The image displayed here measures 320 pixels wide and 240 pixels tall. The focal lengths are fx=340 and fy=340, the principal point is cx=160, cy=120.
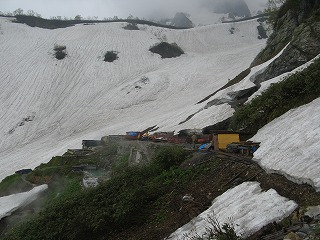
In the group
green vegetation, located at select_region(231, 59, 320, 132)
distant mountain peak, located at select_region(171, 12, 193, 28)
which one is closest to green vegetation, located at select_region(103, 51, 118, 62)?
green vegetation, located at select_region(231, 59, 320, 132)

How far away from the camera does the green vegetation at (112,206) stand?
1007 centimetres

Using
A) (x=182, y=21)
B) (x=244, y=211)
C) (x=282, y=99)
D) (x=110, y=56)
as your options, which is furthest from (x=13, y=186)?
(x=182, y=21)

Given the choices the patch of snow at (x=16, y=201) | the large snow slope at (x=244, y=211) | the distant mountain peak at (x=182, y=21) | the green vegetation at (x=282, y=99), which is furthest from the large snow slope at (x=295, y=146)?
the distant mountain peak at (x=182, y=21)

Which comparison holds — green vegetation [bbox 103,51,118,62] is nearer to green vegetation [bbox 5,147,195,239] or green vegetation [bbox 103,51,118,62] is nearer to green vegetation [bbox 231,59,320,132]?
green vegetation [bbox 231,59,320,132]

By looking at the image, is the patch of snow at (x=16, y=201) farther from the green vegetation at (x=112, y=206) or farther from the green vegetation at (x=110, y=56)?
the green vegetation at (x=110, y=56)

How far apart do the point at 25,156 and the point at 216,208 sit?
27026 mm

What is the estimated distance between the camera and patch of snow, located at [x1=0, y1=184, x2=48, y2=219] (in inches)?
607

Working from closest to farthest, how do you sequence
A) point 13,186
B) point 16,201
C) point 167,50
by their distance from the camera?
point 16,201 → point 13,186 → point 167,50

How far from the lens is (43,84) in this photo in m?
49.1

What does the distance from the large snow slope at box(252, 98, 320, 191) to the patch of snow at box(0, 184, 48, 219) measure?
1114cm

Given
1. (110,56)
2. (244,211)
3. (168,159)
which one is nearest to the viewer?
(244,211)

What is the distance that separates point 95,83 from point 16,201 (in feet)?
115

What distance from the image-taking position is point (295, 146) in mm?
8375

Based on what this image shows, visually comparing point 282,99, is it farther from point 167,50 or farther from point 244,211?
point 167,50
